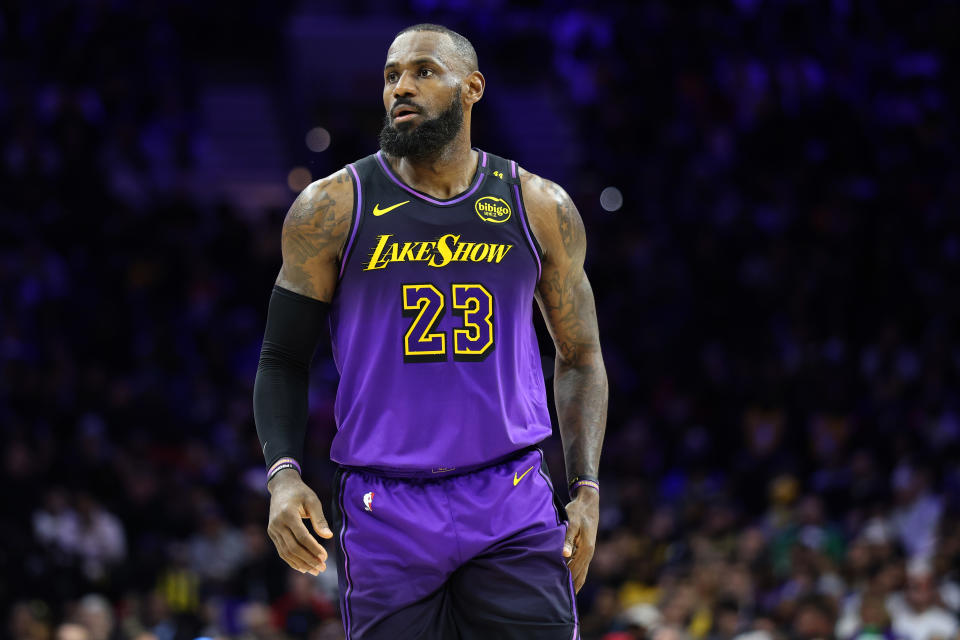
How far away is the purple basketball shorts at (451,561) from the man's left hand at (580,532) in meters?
0.08

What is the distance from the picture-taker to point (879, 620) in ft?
27.5

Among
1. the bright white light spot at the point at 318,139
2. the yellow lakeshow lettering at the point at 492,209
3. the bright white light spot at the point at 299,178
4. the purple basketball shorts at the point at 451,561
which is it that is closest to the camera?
the purple basketball shorts at the point at 451,561

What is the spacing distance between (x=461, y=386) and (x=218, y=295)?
10284 mm

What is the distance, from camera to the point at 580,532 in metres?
3.80

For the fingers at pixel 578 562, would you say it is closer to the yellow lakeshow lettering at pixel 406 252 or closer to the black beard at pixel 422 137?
the yellow lakeshow lettering at pixel 406 252

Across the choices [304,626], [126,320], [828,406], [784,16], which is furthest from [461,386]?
[784,16]

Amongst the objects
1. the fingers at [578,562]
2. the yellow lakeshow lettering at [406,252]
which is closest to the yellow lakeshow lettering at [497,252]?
the yellow lakeshow lettering at [406,252]

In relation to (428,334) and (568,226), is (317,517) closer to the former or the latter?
(428,334)

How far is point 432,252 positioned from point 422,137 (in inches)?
14.5

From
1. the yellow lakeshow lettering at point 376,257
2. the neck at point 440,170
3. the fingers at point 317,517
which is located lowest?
the fingers at point 317,517

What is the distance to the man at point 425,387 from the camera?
11.7 feet

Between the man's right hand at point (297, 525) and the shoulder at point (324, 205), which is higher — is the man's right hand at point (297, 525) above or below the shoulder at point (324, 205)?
below

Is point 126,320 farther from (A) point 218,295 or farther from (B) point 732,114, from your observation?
(B) point 732,114

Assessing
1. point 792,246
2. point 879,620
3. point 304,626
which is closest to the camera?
point 879,620
